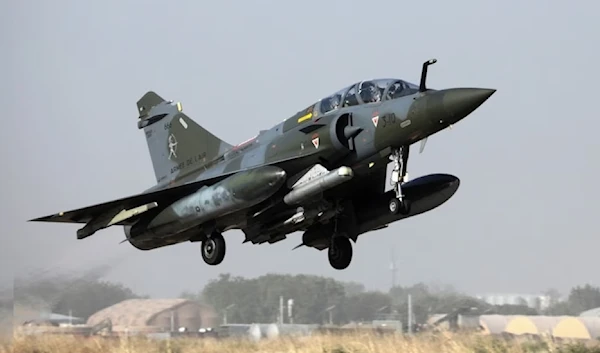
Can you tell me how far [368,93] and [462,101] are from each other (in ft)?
5.82

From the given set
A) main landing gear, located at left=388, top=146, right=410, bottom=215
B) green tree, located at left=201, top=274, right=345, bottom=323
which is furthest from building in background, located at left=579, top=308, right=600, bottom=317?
main landing gear, located at left=388, top=146, right=410, bottom=215

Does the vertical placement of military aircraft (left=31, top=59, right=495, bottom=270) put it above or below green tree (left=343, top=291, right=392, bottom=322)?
above

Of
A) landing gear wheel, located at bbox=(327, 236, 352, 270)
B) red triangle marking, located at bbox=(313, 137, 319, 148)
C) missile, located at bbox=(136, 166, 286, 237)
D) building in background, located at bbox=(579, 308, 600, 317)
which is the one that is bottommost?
building in background, located at bbox=(579, 308, 600, 317)

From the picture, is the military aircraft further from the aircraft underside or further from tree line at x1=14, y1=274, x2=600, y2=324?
Result: tree line at x1=14, y1=274, x2=600, y2=324

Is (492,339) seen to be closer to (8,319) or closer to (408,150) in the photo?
(408,150)

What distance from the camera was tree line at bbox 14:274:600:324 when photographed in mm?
22297

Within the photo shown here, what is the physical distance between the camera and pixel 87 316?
73.2ft

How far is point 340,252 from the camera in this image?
18.8 m

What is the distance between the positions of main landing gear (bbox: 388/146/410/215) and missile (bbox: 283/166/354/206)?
3.46 ft

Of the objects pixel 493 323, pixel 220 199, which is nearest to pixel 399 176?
pixel 220 199

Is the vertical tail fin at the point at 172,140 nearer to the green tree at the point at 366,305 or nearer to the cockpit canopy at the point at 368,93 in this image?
the cockpit canopy at the point at 368,93

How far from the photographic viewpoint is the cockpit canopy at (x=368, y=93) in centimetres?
1611

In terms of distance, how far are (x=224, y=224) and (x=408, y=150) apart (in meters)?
3.72

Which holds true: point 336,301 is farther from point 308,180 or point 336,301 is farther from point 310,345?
point 308,180
